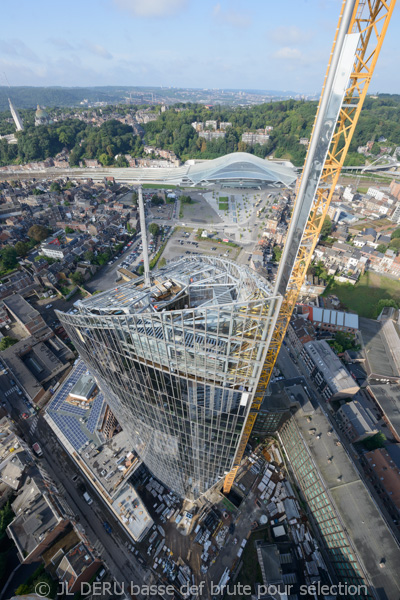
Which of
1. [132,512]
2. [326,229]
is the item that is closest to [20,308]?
[132,512]

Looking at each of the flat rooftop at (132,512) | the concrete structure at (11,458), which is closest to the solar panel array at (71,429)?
the concrete structure at (11,458)

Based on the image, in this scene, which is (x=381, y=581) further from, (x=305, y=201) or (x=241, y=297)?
(x=305, y=201)

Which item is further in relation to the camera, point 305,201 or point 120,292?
point 120,292

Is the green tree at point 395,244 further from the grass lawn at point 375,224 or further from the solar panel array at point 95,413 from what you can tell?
the solar panel array at point 95,413

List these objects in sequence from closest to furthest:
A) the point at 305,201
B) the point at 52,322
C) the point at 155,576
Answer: the point at 305,201 → the point at 155,576 → the point at 52,322

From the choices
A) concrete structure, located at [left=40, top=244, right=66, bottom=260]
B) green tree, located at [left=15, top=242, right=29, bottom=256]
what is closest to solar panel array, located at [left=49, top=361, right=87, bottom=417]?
concrete structure, located at [left=40, top=244, right=66, bottom=260]

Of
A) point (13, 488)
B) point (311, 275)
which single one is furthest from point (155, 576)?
point (311, 275)

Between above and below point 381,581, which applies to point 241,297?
above

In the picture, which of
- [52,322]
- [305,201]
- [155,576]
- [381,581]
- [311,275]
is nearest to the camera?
[305,201]
